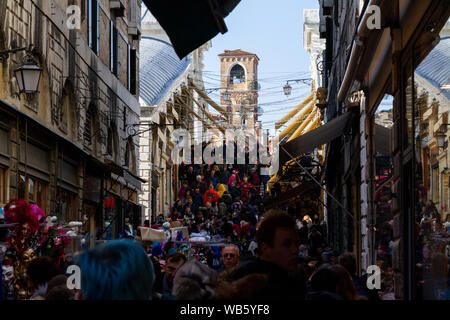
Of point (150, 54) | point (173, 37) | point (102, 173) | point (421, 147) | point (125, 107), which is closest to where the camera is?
point (173, 37)

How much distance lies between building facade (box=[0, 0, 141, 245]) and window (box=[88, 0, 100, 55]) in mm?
25

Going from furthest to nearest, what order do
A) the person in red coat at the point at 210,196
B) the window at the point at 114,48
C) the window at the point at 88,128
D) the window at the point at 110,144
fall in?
1. the person in red coat at the point at 210,196
2. the window at the point at 114,48
3. the window at the point at 110,144
4. the window at the point at 88,128

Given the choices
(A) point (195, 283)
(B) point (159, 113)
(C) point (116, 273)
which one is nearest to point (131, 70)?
(B) point (159, 113)

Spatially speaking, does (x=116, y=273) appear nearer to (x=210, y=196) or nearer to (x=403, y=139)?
(x=403, y=139)

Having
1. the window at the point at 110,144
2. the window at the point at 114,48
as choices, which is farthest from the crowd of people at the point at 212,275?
the window at the point at 114,48

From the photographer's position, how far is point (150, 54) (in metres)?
47.3

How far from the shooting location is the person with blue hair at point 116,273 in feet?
10.3

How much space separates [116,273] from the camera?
3.13 m

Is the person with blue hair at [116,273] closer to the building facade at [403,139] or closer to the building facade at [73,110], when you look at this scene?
the building facade at [403,139]

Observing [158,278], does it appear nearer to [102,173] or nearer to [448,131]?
[448,131]

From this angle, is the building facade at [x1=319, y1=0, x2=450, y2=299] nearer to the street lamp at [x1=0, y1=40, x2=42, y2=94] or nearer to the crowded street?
the crowded street

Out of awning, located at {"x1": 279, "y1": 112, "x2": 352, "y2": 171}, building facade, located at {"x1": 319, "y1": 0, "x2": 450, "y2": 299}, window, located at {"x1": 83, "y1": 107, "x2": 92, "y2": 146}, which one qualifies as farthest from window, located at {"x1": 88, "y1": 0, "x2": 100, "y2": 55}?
building facade, located at {"x1": 319, "y1": 0, "x2": 450, "y2": 299}

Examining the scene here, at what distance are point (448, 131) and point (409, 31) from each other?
2.68m
